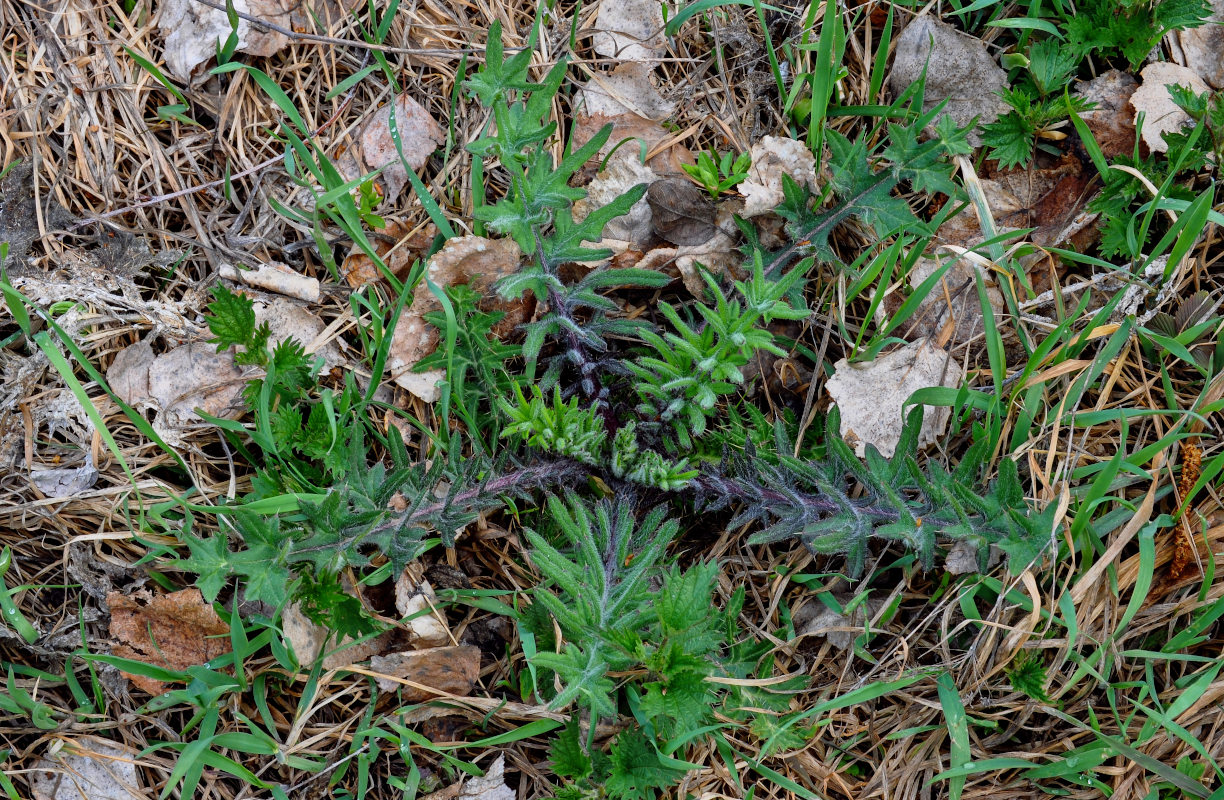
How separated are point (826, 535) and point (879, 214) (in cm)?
111

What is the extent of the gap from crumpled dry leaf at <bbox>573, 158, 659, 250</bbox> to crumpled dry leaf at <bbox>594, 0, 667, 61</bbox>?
471 millimetres

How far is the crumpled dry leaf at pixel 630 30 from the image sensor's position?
3322mm

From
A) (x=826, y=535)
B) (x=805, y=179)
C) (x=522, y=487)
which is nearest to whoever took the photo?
(x=826, y=535)

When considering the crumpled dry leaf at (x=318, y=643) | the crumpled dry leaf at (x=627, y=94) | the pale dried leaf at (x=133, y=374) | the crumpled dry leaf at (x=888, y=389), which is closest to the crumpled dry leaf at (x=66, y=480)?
the pale dried leaf at (x=133, y=374)

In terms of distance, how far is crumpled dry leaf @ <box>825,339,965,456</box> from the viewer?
297 centimetres

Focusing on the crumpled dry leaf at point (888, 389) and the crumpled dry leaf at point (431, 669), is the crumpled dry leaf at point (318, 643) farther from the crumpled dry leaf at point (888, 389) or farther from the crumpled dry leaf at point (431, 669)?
the crumpled dry leaf at point (888, 389)

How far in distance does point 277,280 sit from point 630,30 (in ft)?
5.48

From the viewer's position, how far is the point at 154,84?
3338mm

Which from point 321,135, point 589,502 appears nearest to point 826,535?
point 589,502

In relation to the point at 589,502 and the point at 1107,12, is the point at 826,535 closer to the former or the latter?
the point at 589,502

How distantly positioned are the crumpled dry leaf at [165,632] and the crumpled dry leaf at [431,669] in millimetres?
597

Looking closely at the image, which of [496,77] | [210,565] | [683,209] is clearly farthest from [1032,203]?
[210,565]

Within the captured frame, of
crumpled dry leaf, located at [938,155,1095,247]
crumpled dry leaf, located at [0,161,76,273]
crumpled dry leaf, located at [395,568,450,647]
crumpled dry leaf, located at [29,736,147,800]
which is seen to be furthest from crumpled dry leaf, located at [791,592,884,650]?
crumpled dry leaf, located at [0,161,76,273]

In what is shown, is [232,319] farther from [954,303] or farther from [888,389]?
[954,303]
